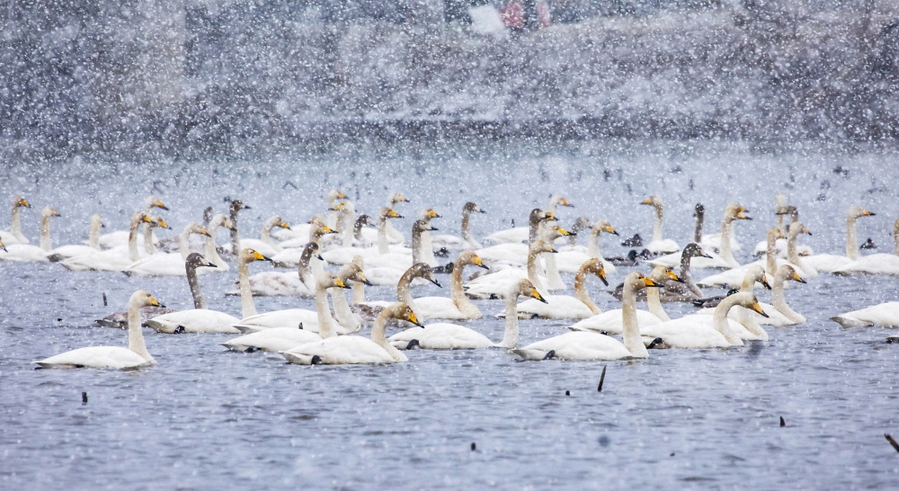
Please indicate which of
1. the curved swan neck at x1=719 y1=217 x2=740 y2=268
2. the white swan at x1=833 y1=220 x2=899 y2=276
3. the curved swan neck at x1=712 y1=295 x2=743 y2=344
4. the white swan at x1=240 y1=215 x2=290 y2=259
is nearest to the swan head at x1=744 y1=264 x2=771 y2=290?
the curved swan neck at x1=712 y1=295 x2=743 y2=344

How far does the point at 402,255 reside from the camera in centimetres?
2273

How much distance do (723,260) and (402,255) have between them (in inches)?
208

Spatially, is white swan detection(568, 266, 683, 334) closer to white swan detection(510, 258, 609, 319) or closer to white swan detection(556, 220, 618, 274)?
white swan detection(510, 258, 609, 319)

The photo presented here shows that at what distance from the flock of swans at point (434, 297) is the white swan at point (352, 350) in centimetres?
1

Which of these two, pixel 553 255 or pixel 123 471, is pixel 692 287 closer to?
pixel 553 255

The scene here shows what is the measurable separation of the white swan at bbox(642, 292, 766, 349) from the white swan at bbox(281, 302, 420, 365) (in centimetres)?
286

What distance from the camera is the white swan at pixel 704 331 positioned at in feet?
50.3

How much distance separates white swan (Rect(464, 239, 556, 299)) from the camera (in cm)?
1923

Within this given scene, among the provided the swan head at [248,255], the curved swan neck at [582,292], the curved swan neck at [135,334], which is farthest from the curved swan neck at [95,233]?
the curved swan neck at [135,334]

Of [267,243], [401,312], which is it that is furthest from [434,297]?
[267,243]

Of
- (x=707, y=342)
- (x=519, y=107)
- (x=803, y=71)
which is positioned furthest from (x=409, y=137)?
(x=707, y=342)

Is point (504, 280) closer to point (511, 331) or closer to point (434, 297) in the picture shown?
point (434, 297)

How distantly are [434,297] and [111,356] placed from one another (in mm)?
5200

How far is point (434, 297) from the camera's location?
59.0 feet
